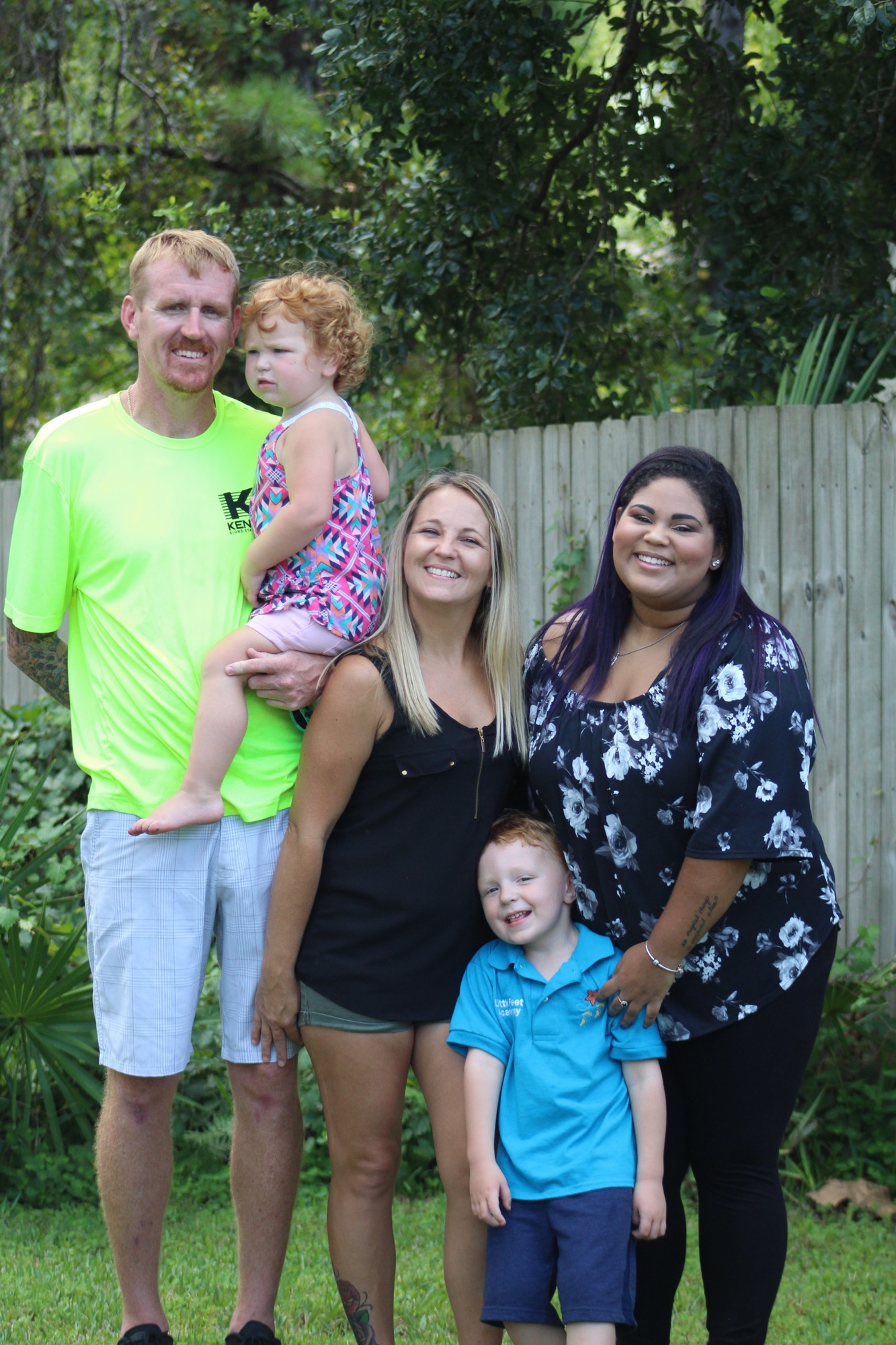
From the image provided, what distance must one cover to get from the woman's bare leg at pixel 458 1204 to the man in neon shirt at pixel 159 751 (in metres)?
0.43

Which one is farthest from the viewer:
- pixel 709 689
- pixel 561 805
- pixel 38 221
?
pixel 38 221

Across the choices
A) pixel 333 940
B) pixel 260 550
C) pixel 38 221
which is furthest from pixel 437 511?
pixel 38 221

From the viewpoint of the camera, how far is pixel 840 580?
4410mm

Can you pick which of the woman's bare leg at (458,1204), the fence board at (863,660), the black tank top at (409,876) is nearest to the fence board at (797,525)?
the fence board at (863,660)

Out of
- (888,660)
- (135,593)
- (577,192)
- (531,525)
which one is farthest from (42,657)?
(577,192)

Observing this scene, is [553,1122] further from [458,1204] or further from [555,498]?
[555,498]

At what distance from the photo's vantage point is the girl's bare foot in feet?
8.90

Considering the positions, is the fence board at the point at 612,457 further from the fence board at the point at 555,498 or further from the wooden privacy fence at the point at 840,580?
the wooden privacy fence at the point at 840,580

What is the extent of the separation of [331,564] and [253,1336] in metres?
1.77

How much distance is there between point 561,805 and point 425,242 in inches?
Result: 147

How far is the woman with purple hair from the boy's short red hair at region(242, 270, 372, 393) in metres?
0.82

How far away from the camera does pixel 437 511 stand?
275 centimetres

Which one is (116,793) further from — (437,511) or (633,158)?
(633,158)

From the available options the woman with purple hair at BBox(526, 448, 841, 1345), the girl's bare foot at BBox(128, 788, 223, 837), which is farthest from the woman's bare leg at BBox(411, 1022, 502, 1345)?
the girl's bare foot at BBox(128, 788, 223, 837)
